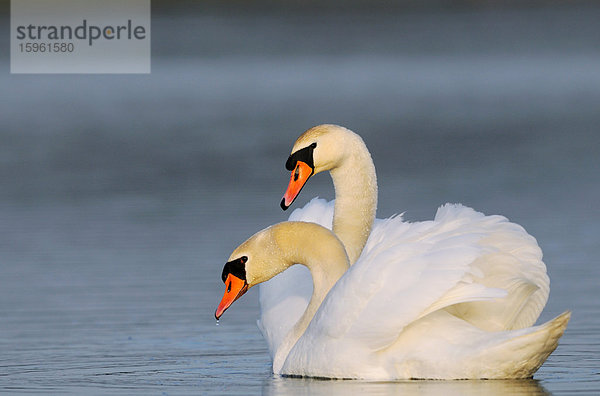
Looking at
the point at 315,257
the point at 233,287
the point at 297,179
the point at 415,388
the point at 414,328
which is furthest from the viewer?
the point at 297,179

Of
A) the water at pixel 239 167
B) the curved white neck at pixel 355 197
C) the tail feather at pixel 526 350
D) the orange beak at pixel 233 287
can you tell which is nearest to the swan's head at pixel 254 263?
the orange beak at pixel 233 287

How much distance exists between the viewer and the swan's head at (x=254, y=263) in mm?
8539

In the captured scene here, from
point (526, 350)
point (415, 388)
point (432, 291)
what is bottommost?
point (415, 388)

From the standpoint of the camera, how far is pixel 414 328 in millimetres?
7840

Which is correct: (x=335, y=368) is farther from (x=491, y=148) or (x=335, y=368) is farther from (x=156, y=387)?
(x=491, y=148)

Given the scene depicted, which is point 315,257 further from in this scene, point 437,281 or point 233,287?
point 437,281

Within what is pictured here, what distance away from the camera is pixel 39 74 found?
111ft

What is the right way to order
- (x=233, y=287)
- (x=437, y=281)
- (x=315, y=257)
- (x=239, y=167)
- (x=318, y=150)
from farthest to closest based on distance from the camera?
(x=239, y=167) < (x=318, y=150) < (x=233, y=287) < (x=315, y=257) < (x=437, y=281)

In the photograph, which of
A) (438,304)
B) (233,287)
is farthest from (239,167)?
(438,304)

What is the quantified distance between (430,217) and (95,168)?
6710 mm

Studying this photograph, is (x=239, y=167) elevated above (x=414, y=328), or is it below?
above

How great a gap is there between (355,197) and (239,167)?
33.3ft

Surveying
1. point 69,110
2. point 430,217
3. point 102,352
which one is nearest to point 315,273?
point 102,352

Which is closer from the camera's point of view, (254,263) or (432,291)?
(432,291)
